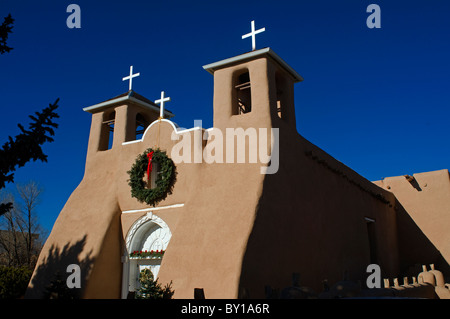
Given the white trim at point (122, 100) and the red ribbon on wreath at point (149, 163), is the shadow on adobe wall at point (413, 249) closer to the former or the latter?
the red ribbon on wreath at point (149, 163)

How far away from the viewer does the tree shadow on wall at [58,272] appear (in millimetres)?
12258

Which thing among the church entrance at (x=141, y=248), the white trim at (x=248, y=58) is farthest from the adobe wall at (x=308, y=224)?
the church entrance at (x=141, y=248)

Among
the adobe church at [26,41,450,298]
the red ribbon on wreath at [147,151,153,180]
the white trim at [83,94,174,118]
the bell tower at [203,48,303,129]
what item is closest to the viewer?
the adobe church at [26,41,450,298]

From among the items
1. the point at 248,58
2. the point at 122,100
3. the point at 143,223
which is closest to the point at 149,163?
the point at 143,223

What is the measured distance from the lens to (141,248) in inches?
536

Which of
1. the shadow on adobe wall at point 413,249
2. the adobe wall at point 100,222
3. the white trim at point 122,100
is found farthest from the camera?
the shadow on adobe wall at point 413,249

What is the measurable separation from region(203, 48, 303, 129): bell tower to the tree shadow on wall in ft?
20.8

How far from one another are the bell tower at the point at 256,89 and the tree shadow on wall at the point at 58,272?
6.34m

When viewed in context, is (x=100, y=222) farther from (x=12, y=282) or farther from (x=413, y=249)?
(x=413, y=249)

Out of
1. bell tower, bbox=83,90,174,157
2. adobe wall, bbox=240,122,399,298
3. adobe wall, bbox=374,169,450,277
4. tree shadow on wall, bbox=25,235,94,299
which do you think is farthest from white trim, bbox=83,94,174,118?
adobe wall, bbox=374,169,450,277

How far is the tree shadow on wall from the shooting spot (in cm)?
1226

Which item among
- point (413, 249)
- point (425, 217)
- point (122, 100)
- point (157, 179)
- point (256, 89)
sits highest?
point (122, 100)

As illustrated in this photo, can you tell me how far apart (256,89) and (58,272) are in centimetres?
857

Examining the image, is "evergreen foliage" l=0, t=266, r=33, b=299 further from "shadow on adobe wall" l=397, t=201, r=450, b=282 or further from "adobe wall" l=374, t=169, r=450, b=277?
"adobe wall" l=374, t=169, r=450, b=277
